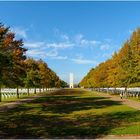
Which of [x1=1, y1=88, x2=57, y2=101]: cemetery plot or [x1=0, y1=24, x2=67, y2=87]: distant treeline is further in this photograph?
[x1=1, y1=88, x2=57, y2=101]: cemetery plot

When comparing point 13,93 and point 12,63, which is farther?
point 13,93

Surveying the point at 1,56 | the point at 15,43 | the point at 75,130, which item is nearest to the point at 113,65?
the point at 15,43

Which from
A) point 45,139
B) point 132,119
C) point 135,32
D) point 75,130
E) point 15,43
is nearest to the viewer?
point 45,139

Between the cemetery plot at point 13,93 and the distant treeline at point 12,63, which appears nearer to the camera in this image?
the distant treeline at point 12,63

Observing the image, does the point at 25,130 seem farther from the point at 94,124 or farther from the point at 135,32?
the point at 135,32

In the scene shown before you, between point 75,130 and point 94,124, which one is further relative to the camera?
point 94,124

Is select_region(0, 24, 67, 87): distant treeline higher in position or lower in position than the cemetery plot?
higher

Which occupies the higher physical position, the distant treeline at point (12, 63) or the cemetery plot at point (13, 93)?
the distant treeline at point (12, 63)

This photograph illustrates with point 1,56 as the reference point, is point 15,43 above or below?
above

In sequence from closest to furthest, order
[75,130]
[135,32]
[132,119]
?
1. [75,130]
2. [132,119]
3. [135,32]

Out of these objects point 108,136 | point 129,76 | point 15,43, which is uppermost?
point 15,43

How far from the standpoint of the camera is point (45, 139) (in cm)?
1694

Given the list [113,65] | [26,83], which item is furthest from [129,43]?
[26,83]

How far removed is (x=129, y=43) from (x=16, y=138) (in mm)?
46515
